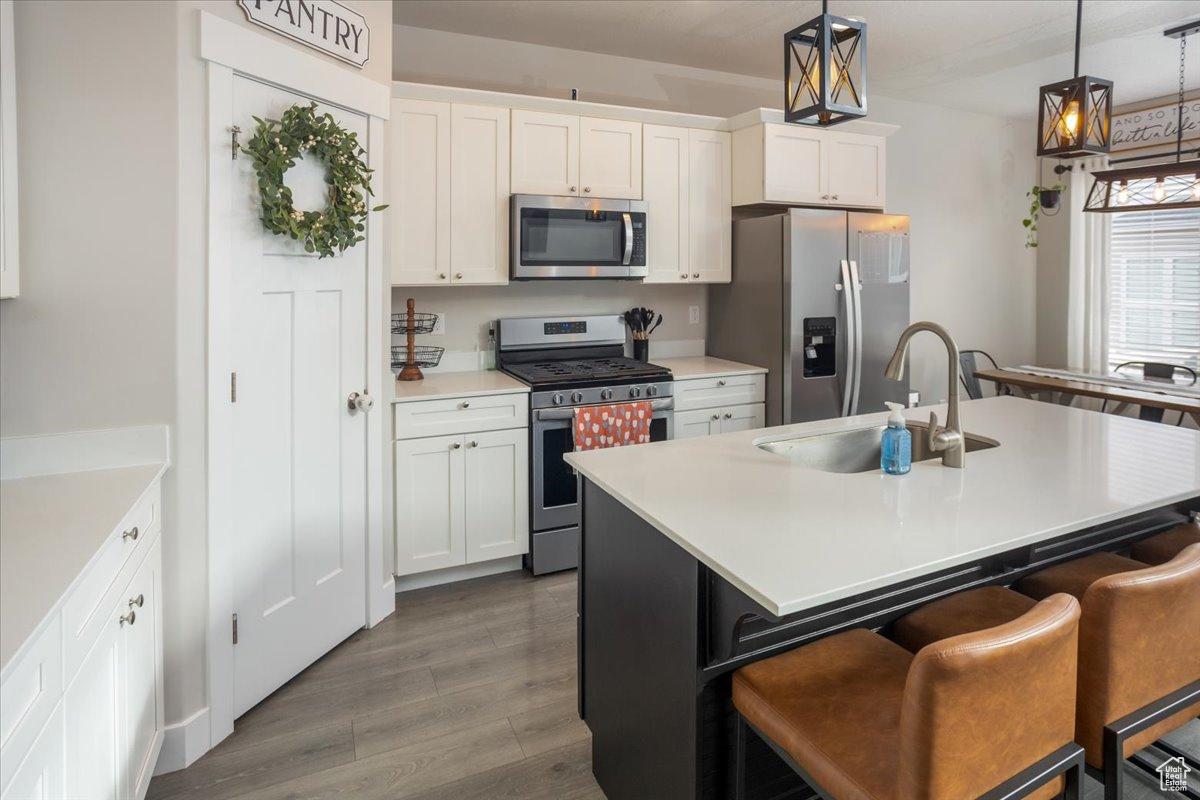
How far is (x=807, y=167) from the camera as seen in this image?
13.3ft

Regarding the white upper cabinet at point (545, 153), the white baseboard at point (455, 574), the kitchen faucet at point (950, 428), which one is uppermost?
the white upper cabinet at point (545, 153)

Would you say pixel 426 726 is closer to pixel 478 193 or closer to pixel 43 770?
pixel 43 770

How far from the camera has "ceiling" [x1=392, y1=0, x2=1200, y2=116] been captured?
3.45 m

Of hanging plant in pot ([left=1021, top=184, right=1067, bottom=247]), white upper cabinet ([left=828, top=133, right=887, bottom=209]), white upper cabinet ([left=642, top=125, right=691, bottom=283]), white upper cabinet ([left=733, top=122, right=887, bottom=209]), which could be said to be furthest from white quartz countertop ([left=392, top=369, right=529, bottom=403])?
hanging plant in pot ([left=1021, top=184, right=1067, bottom=247])

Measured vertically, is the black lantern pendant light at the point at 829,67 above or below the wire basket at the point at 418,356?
above

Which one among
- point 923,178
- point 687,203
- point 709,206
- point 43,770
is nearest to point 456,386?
point 687,203

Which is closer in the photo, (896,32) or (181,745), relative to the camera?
(181,745)

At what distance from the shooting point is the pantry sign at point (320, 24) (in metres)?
2.19

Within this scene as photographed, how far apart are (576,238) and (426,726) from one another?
91.4 inches

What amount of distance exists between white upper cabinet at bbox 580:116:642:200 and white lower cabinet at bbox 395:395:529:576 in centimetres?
130

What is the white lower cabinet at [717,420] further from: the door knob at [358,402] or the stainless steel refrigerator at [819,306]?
the door knob at [358,402]

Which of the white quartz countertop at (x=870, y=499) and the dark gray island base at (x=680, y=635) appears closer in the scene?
the white quartz countertop at (x=870, y=499)

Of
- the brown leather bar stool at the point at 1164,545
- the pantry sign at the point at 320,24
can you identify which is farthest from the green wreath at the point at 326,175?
the brown leather bar stool at the point at 1164,545

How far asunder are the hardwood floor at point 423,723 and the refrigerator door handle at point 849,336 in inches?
78.8
